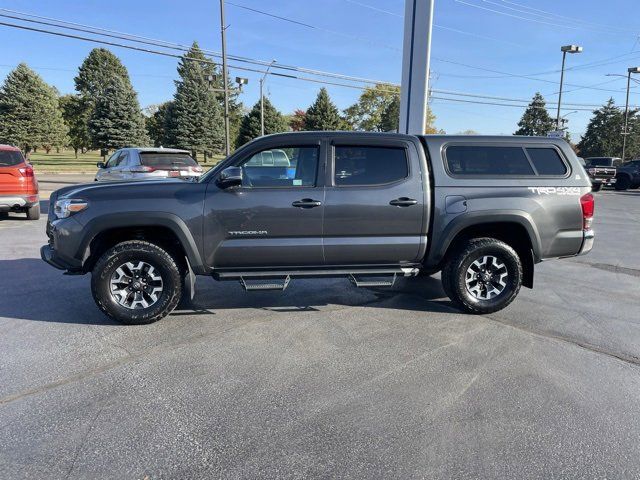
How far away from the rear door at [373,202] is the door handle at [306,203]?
0.35 feet

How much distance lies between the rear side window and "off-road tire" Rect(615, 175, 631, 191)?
3088 cm

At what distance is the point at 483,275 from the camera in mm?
5004

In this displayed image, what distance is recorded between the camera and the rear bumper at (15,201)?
1004 cm

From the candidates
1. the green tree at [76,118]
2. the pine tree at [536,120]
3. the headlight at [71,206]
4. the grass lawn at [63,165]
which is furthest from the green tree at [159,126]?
the pine tree at [536,120]

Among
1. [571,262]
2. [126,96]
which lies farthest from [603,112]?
[571,262]

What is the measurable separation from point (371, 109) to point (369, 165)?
64790 mm

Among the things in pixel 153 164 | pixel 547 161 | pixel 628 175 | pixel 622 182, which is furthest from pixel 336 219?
pixel 622 182

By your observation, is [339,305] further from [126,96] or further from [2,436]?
[126,96]

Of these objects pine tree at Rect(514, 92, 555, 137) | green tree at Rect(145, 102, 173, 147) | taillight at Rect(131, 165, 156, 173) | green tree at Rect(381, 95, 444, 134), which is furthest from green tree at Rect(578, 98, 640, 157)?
taillight at Rect(131, 165, 156, 173)

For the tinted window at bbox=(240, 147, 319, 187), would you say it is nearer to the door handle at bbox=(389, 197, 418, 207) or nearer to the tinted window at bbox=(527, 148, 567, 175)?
the door handle at bbox=(389, 197, 418, 207)

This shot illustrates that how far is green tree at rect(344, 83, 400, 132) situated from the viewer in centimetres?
6400

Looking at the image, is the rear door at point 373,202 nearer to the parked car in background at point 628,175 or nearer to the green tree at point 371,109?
the parked car in background at point 628,175

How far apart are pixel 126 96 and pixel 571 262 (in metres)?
42.7

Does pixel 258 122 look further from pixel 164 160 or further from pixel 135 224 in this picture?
pixel 135 224
